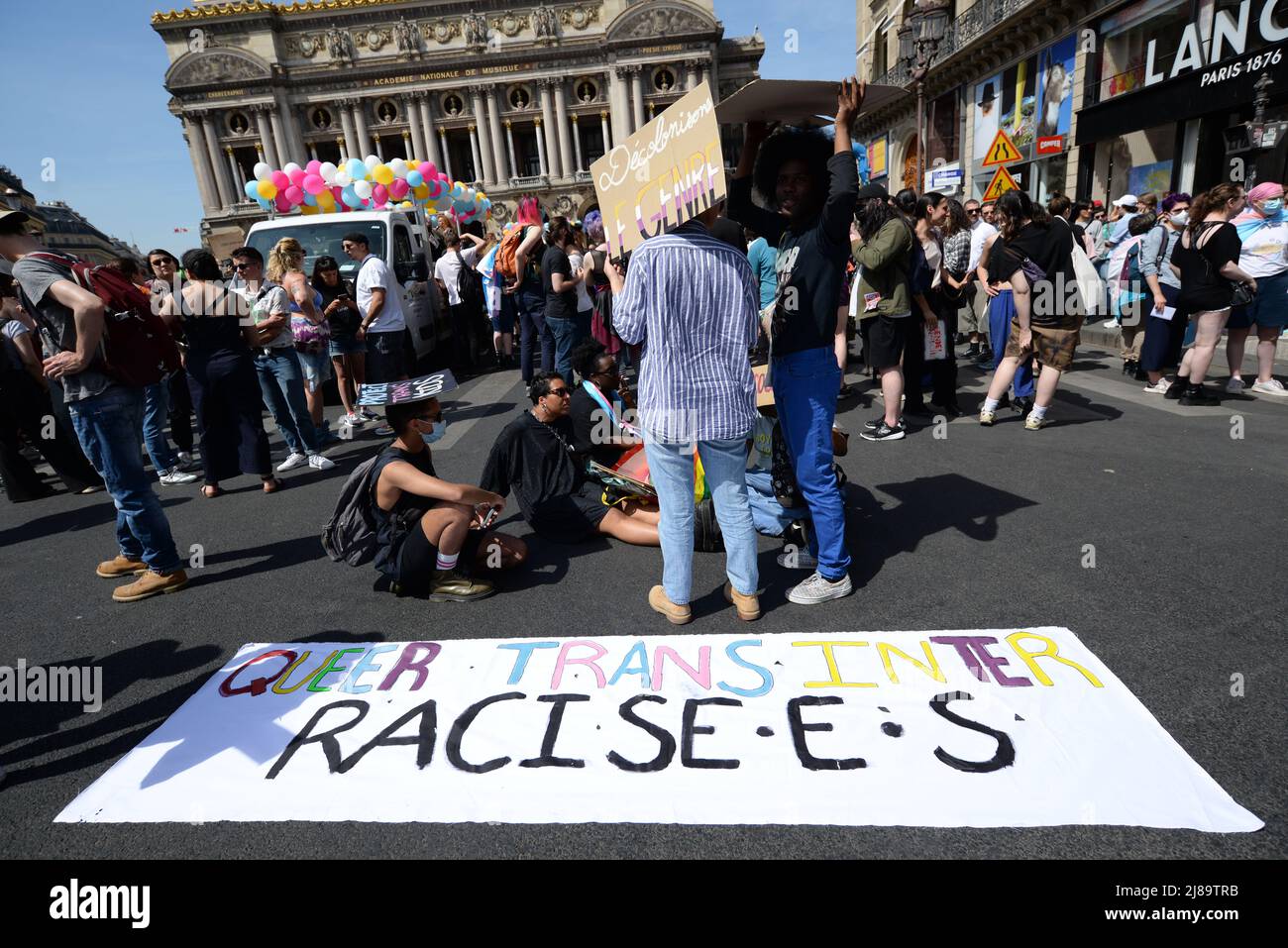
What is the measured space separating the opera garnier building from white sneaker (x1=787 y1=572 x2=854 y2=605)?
53.9 meters

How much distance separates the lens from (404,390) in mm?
3342

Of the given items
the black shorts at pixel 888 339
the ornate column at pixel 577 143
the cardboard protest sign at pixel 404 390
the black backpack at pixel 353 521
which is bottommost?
the black backpack at pixel 353 521

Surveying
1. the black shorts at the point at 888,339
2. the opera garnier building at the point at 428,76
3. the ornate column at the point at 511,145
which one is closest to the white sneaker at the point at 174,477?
the black shorts at the point at 888,339

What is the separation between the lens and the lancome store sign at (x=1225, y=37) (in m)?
13.2

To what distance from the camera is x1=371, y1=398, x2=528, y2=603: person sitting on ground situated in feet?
11.1

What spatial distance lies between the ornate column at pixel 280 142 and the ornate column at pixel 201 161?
17.7 feet

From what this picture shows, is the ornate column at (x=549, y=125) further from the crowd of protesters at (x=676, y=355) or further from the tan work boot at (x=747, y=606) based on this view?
the tan work boot at (x=747, y=606)

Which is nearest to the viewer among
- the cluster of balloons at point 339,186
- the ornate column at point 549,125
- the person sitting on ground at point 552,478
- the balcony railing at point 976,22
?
the person sitting on ground at point 552,478

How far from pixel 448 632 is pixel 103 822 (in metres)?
1.39

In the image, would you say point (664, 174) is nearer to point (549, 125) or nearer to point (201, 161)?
point (549, 125)

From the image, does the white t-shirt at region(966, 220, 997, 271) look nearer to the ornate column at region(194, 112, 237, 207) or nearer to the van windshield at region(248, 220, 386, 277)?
the van windshield at region(248, 220, 386, 277)

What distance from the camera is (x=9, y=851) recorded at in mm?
2201
